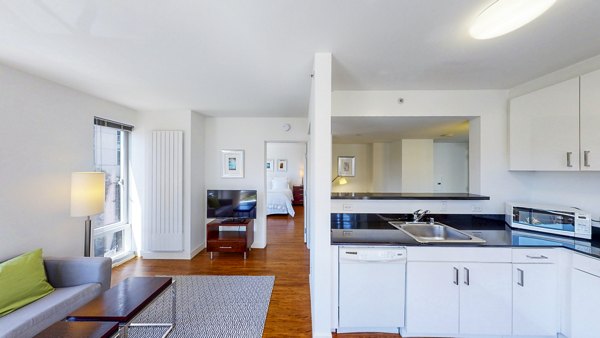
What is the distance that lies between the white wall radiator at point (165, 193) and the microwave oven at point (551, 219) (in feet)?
14.1

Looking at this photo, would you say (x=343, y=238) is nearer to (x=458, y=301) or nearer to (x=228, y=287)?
(x=458, y=301)

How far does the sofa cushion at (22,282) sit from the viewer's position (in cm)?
172

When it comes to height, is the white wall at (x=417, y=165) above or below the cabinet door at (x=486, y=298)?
above

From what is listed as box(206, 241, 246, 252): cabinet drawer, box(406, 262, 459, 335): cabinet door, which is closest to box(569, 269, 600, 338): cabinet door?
box(406, 262, 459, 335): cabinet door

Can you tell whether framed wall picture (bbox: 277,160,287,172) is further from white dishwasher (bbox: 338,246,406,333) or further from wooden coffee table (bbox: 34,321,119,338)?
wooden coffee table (bbox: 34,321,119,338)

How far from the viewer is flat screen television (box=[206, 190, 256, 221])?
404cm

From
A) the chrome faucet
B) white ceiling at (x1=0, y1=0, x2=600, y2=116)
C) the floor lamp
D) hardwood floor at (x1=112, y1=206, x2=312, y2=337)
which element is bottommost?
hardwood floor at (x1=112, y1=206, x2=312, y2=337)

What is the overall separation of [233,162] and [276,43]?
281cm

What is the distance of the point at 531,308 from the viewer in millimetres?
1843

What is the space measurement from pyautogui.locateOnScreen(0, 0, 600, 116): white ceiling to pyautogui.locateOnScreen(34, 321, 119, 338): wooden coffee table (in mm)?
1922

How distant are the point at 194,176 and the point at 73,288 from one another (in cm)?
208

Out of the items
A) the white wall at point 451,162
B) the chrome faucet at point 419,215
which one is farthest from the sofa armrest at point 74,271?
the white wall at point 451,162

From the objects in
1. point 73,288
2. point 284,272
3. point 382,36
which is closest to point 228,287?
point 284,272

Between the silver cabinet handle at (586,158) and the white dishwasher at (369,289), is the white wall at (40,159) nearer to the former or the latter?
the white dishwasher at (369,289)
